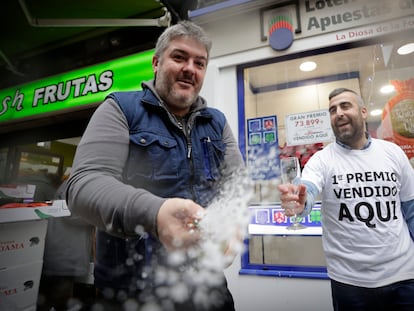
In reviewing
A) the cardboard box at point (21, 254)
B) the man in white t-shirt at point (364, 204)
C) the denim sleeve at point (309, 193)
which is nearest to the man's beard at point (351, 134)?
the man in white t-shirt at point (364, 204)

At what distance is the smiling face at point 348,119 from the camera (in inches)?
14.0

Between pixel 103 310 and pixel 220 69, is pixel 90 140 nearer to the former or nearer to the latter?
pixel 103 310

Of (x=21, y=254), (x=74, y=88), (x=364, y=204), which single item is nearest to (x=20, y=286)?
(x=21, y=254)

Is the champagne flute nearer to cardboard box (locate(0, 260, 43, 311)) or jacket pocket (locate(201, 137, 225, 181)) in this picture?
jacket pocket (locate(201, 137, 225, 181))

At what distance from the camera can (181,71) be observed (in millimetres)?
277

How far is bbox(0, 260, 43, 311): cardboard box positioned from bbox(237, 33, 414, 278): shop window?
1.16 ft

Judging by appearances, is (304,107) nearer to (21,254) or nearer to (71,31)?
(21,254)

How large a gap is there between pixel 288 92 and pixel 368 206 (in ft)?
0.90

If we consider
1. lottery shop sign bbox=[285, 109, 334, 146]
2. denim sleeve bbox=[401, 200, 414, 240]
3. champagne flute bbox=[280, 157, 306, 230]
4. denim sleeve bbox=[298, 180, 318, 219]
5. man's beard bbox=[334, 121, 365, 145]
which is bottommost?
denim sleeve bbox=[401, 200, 414, 240]

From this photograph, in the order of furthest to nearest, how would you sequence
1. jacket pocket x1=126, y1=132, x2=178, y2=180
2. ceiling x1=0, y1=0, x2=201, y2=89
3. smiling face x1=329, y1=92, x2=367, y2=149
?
1. ceiling x1=0, y1=0, x2=201, y2=89
2. smiling face x1=329, y1=92, x2=367, y2=149
3. jacket pocket x1=126, y1=132, x2=178, y2=180

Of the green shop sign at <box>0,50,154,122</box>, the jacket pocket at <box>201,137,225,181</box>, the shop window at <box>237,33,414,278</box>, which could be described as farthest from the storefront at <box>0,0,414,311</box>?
the green shop sign at <box>0,50,154,122</box>

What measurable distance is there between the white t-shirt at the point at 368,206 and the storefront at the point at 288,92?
0.13ft

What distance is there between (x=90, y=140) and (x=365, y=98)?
16.5 inches

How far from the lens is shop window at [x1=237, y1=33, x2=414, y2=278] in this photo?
0.34m
